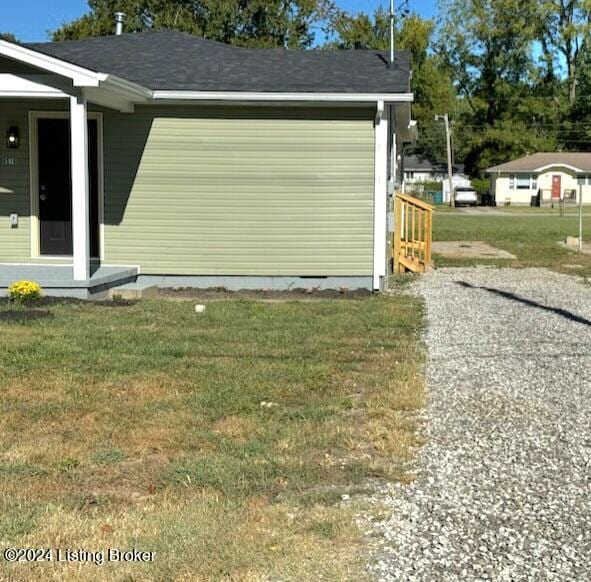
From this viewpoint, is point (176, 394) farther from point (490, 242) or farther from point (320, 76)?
point (490, 242)

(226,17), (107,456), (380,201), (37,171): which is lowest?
(107,456)

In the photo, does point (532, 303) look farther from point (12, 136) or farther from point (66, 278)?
point (12, 136)

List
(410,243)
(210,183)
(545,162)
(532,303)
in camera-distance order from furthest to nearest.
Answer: (545,162) → (410,243) → (210,183) → (532,303)

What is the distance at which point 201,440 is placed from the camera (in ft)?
15.2

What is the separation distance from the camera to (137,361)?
21.5ft

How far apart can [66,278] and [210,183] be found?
2.37 meters

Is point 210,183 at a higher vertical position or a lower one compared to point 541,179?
lower

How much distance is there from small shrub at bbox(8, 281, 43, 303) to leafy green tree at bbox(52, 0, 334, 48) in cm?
3429

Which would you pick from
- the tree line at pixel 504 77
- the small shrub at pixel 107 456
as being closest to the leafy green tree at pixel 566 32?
the tree line at pixel 504 77

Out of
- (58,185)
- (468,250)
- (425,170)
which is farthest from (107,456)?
(425,170)

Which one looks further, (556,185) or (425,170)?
(425,170)

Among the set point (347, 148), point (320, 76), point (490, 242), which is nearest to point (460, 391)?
point (347, 148)

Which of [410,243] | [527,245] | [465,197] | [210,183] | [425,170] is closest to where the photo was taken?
[210,183]

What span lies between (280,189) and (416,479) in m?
7.49
